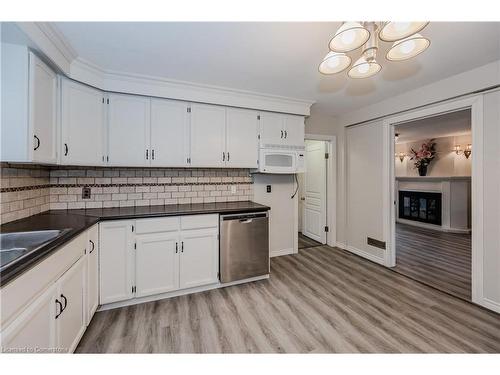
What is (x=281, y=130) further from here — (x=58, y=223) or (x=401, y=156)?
(x=401, y=156)

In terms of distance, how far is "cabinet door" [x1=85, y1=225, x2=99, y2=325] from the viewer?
1829 millimetres

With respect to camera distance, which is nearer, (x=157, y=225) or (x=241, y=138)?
(x=157, y=225)

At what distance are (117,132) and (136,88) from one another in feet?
1.71

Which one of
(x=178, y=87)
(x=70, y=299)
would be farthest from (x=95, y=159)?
(x=70, y=299)

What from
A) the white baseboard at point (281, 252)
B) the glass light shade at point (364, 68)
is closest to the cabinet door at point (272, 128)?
the glass light shade at point (364, 68)

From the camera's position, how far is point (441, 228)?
17.9 ft

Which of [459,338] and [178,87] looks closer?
[459,338]

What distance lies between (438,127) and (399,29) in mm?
4644

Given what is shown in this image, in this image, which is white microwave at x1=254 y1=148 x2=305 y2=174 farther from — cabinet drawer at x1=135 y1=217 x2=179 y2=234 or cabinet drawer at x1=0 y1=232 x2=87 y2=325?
cabinet drawer at x1=0 y1=232 x2=87 y2=325

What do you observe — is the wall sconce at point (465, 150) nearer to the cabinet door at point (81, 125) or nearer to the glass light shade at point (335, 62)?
the glass light shade at point (335, 62)

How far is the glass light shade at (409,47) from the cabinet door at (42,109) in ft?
8.27

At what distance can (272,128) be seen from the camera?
10.4 feet

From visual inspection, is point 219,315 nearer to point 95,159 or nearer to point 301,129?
point 95,159

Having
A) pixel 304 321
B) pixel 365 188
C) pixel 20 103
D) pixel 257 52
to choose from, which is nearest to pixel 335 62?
pixel 257 52
